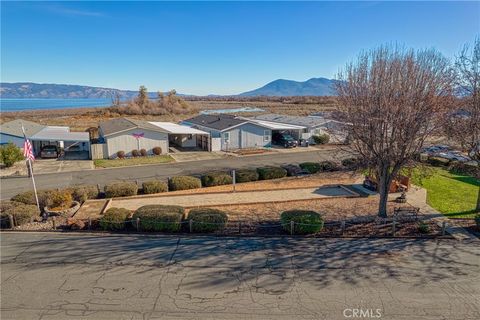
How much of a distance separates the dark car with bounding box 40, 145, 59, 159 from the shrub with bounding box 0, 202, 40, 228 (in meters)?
20.3

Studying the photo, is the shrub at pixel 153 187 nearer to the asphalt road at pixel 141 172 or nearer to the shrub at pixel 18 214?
the asphalt road at pixel 141 172

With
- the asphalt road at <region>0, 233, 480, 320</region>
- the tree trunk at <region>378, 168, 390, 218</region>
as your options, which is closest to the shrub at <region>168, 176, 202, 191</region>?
the asphalt road at <region>0, 233, 480, 320</region>

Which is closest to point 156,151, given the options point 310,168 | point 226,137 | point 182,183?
point 226,137

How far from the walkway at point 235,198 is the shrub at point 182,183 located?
4.88 feet

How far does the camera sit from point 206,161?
3341 centimetres

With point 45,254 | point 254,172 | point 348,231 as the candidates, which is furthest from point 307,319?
point 254,172

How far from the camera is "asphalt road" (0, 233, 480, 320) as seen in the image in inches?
350

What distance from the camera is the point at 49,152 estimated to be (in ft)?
113

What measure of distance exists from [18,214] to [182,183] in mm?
9856

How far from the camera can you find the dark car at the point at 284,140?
4212cm

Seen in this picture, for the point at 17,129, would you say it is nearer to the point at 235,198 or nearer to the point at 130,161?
the point at 130,161

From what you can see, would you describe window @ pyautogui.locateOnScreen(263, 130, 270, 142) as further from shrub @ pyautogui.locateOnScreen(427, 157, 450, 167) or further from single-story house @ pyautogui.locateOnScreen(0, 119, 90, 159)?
single-story house @ pyautogui.locateOnScreen(0, 119, 90, 159)

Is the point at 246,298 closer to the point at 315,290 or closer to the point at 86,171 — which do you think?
the point at 315,290

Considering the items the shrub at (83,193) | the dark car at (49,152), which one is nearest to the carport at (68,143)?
the dark car at (49,152)
